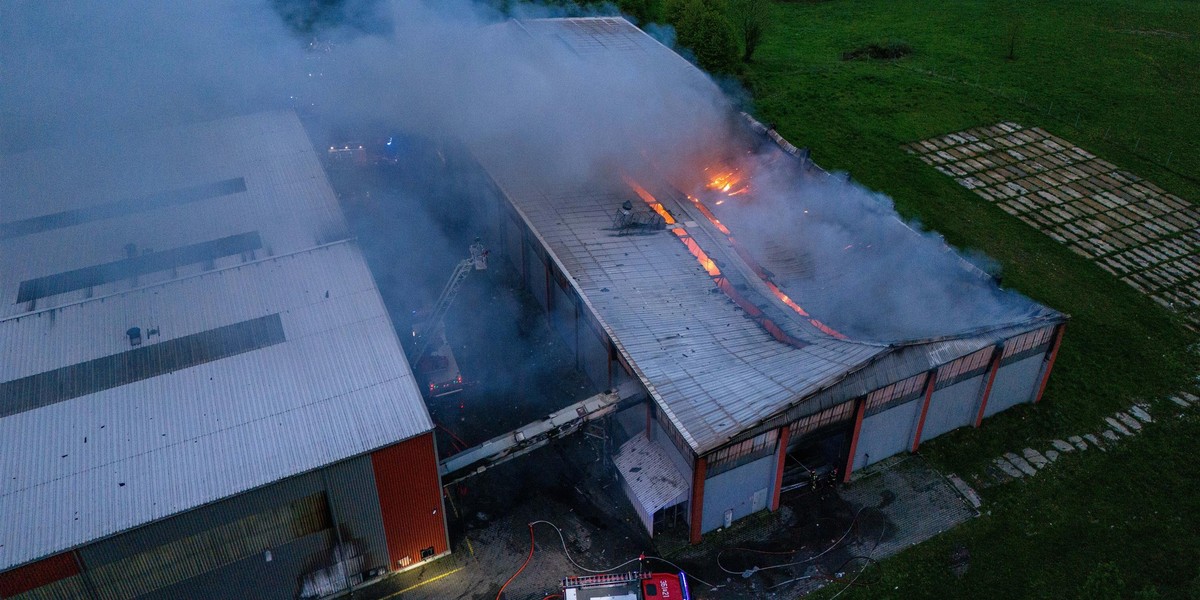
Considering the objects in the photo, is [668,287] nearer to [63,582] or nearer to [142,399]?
[142,399]

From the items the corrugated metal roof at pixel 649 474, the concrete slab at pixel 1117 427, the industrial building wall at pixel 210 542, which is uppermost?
the industrial building wall at pixel 210 542

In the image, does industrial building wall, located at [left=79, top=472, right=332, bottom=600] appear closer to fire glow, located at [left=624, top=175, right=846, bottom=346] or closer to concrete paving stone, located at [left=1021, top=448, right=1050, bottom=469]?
fire glow, located at [left=624, top=175, right=846, bottom=346]

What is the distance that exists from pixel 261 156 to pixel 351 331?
44.4 feet

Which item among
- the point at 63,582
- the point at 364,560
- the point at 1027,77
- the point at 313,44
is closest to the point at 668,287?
the point at 364,560

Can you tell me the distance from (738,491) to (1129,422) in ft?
46.6

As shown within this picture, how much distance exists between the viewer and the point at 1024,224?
35625mm

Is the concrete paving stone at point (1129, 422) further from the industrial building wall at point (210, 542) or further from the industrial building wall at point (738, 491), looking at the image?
the industrial building wall at point (210, 542)

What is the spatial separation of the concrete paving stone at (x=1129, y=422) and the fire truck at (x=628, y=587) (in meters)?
16.3

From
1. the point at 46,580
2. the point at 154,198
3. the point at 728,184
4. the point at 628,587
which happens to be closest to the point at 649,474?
the point at 628,587

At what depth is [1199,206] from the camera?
37.4 metres

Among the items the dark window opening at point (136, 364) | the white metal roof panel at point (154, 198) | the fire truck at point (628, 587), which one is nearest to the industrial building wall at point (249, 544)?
the fire truck at point (628, 587)

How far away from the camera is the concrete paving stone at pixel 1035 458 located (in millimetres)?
22984

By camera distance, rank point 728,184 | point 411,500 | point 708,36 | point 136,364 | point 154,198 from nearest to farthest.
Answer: point 411,500 < point 136,364 < point 154,198 < point 728,184 < point 708,36

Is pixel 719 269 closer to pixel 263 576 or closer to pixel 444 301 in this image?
pixel 444 301
